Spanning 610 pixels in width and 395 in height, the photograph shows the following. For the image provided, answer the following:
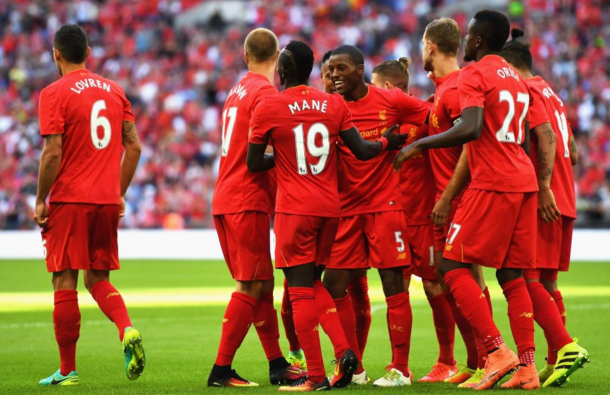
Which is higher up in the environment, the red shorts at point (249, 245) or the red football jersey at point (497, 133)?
the red football jersey at point (497, 133)

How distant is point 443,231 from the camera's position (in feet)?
24.5

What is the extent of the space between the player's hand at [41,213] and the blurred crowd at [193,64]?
56.4 feet

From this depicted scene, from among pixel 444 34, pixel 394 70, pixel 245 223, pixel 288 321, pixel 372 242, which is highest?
pixel 444 34

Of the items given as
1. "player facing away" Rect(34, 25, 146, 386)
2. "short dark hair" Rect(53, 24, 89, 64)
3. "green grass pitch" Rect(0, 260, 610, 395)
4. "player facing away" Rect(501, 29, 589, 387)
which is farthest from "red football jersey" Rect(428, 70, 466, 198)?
"short dark hair" Rect(53, 24, 89, 64)

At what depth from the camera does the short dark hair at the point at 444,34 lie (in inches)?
296

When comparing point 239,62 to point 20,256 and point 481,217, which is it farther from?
point 481,217

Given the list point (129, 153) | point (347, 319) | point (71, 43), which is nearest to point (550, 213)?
point (347, 319)

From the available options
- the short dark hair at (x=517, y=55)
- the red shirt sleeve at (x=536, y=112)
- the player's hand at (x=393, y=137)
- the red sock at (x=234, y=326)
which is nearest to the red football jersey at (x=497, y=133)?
the red shirt sleeve at (x=536, y=112)

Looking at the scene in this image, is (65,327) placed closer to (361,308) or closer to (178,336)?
(361,308)

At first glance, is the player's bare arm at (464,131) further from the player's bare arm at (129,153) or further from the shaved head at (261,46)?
the player's bare arm at (129,153)

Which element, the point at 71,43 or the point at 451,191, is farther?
the point at 71,43

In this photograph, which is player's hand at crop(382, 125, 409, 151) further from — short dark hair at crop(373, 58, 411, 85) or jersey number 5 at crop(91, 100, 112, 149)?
jersey number 5 at crop(91, 100, 112, 149)

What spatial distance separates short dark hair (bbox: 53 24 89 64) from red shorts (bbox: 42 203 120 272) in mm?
1158

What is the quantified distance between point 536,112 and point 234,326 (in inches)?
107
